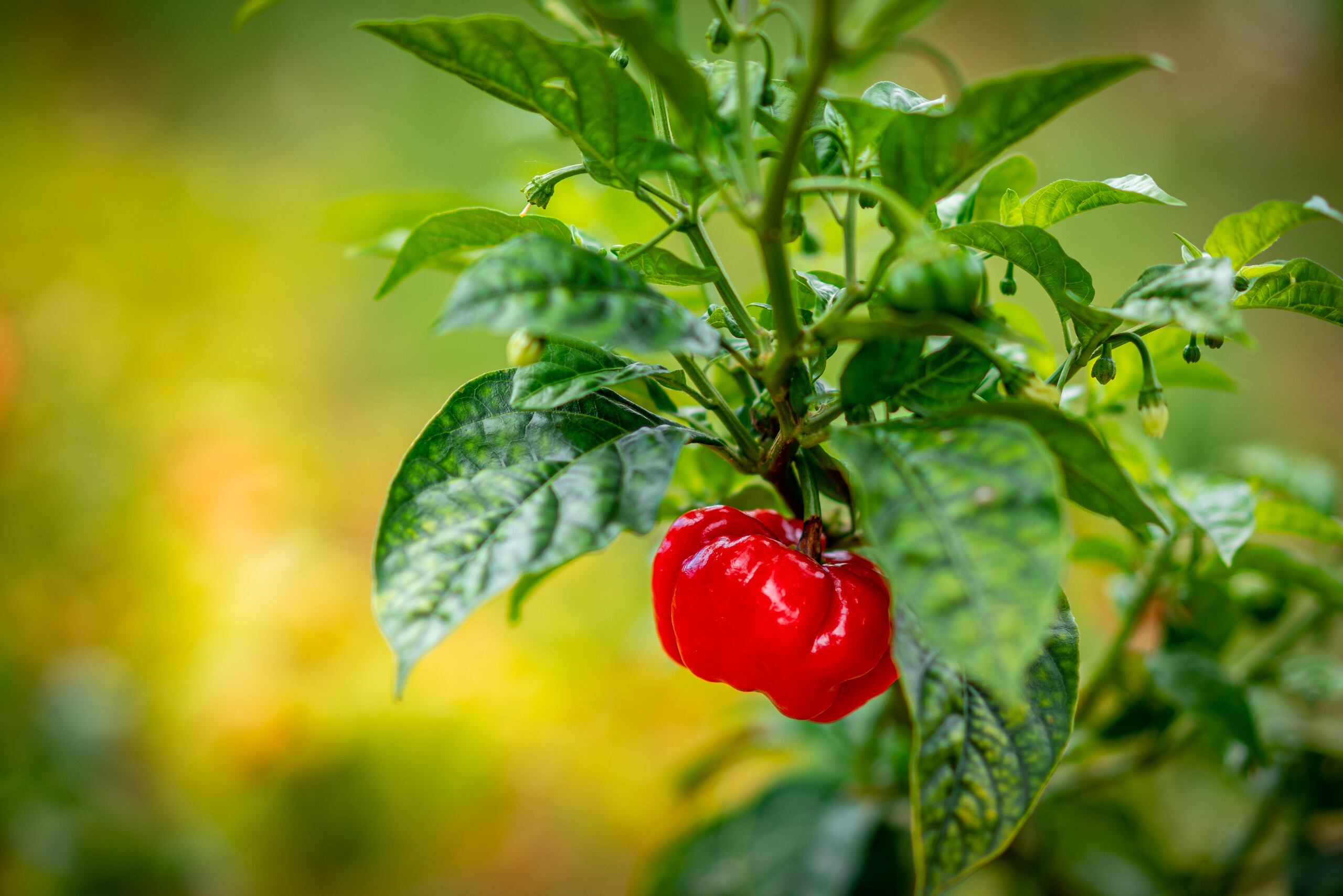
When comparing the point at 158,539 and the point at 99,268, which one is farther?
the point at 99,268

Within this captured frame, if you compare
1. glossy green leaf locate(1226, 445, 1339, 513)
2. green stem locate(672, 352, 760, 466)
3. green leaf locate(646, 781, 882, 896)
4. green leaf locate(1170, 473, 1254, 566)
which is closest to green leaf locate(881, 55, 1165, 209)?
green stem locate(672, 352, 760, 466)

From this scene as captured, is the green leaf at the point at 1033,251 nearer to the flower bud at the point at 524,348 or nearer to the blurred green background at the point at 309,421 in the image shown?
the flower bud at the point at 524,348

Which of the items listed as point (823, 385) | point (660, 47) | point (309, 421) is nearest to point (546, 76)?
point (660, 47)

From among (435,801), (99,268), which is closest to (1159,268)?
(435,801)

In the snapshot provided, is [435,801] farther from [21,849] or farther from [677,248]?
[677,248]

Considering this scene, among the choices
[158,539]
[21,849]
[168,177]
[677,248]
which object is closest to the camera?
[21,849]

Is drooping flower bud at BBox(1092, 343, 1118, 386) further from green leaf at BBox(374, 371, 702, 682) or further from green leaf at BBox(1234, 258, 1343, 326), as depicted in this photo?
green leaf at BBox(374, 371, 702, 682)

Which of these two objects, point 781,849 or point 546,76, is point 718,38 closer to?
point 546,76
